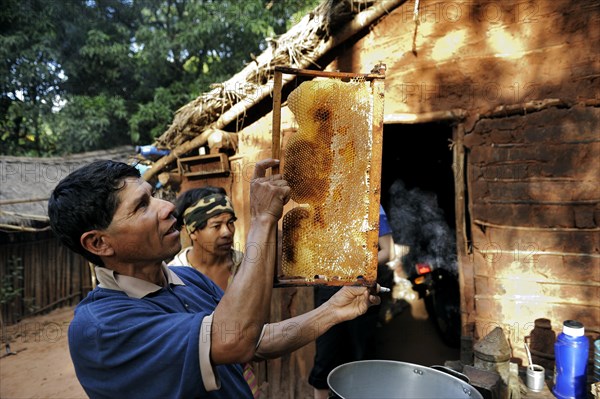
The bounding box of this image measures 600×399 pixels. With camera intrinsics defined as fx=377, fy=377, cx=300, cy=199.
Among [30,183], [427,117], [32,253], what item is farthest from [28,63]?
[427,117]

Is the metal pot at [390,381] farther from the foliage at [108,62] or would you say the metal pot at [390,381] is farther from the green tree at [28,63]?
the green tree at [28,63]

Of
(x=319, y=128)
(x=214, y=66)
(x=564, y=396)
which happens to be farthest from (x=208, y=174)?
(x=214, y=66)

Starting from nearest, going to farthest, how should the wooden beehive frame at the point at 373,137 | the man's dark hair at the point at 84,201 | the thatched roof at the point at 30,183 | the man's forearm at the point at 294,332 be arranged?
the man's dark hair at the point at 84,201 → the wooden beehive frame at the point at 373,137 → the man's forearm at the point at 294,332 → the thatched roof at the point at 30,183

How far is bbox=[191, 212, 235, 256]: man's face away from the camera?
10.1ft

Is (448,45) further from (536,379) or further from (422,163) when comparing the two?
(422,163)

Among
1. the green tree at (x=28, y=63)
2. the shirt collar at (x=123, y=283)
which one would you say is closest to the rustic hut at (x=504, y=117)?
the shirt collar at (x=123, y=283)

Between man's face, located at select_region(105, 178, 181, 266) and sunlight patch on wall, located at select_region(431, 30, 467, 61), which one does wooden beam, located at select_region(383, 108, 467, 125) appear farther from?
man's face, located at select_region(105, 178, 181, 266)

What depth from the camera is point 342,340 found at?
3697mm

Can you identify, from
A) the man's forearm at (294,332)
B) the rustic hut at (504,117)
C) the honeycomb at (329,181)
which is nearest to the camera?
the honeycomb at (329,181)

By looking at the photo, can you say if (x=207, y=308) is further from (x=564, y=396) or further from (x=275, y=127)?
(x=564, y=396)

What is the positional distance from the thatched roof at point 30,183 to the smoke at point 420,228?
299 inches

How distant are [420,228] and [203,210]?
422cm

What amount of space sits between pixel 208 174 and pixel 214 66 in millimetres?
8510

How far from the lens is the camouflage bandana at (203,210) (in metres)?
3.08
